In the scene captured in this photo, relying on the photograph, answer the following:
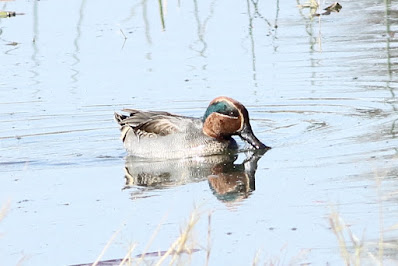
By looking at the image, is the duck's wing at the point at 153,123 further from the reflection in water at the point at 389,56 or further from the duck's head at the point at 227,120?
the reflection in water at the point at 389,56

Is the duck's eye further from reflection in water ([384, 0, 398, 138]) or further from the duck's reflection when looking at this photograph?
reflection in water ([384, 0, 398, 138])

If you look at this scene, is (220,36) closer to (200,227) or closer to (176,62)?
(176,62)

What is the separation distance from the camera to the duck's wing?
1070 cm

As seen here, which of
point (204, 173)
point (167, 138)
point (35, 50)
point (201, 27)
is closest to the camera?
point (204, 173)

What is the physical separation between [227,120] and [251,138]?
40 centimetres

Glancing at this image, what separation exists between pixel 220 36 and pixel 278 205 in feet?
22.5

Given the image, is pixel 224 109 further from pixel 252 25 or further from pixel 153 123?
pixel 252 25

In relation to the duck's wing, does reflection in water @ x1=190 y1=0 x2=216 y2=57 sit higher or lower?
higher

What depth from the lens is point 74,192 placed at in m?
8.51

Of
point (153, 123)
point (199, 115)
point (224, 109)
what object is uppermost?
point (224, 109)

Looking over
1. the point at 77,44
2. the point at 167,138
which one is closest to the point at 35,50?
the point at 77,44

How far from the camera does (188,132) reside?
35.1 feet

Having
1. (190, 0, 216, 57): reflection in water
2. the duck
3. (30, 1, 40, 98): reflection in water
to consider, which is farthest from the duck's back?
(190, 0, 216, 57): reflection in water

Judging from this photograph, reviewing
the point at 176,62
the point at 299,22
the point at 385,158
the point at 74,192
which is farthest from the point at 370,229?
the point at 299,22
